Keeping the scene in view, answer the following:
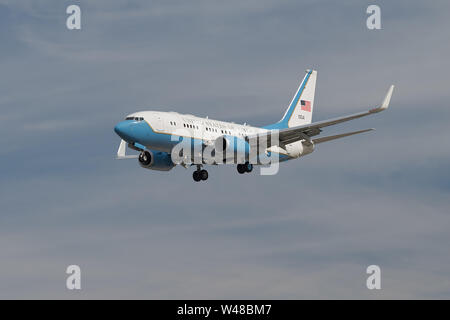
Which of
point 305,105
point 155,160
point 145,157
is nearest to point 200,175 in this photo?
point 155,160

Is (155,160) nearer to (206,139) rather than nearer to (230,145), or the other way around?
(206,139)

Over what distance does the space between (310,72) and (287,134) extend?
22.4 m

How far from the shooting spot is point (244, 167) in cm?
7556

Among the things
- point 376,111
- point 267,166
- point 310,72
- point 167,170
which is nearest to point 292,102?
point 310,72

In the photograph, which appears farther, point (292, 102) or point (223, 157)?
point (292, 102)

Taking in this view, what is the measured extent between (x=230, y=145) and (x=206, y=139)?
2385 mm

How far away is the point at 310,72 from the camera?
9356 centimetres

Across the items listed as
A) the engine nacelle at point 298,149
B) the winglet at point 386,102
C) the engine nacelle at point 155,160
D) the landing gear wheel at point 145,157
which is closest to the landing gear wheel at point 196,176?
the engine nacelle at point 155,160

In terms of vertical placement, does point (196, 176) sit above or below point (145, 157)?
below

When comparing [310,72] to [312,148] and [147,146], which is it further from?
[147,146]

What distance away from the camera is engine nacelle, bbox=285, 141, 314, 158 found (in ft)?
269

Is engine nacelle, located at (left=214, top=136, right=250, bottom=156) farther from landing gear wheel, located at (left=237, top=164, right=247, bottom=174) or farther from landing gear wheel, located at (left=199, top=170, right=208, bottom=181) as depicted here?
landing gear wheel, located at (left=199, top=170, right=208, bottom=181)

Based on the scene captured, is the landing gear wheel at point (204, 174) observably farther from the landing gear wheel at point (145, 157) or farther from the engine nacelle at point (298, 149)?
the engine nacelle at point (298, 149)

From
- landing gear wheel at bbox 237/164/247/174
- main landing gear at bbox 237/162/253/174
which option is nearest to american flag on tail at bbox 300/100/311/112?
main landing gear at bbox 237/162/253/174
